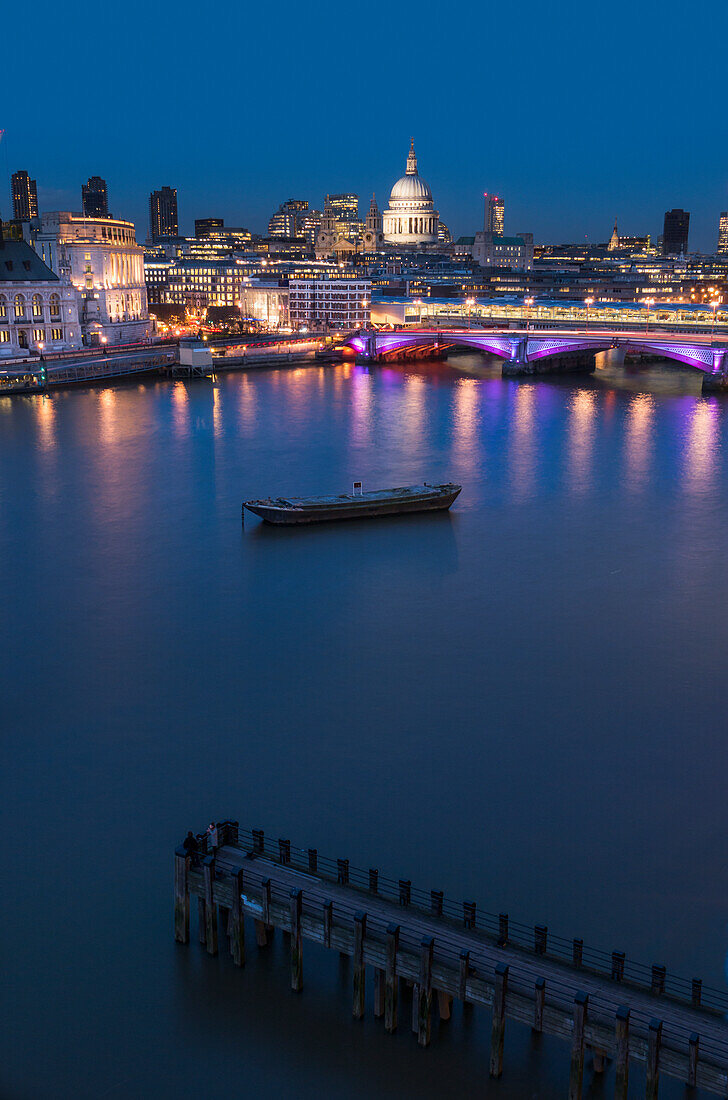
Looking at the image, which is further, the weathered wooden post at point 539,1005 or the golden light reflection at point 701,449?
the golden light reflection at point 701,449

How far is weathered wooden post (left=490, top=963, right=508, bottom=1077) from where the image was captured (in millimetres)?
5629

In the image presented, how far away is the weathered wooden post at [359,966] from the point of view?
6027 millimetres

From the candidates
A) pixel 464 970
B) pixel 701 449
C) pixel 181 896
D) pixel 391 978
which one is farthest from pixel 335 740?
pixel 701 449

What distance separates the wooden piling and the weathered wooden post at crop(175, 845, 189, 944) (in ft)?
4.55

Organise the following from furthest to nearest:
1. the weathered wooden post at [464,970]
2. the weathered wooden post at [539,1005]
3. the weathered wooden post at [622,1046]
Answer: the weathered wooden post at [464,970] → the weathered wooden post at [539,1005] → the weathered wooden post at [622,1046]

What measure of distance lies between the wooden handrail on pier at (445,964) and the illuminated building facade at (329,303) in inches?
1861

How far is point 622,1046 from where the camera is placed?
17.7 feet

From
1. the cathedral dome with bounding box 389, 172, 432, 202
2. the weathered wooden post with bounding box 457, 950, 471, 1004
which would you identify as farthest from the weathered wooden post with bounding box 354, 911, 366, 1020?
the cathedral dome with bounding box 389, 172, 432, 202

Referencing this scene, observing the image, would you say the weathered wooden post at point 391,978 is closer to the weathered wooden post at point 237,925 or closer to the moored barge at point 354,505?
the weathered wooden post at point 237,925

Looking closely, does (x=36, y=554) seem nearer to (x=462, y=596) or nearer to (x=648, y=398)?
(x=462, y=596)

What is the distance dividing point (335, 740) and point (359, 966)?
3.54 meters

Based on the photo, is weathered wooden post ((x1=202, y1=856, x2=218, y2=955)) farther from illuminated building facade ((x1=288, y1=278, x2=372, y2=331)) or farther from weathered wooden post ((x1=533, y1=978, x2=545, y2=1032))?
illuminated building facade ((x1=288, y1=278, x2=372, y2=331))

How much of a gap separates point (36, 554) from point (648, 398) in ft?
78.7

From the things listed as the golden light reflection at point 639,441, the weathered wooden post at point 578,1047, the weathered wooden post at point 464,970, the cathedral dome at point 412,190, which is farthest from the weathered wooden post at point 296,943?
the cathedral dome at point 412,190
